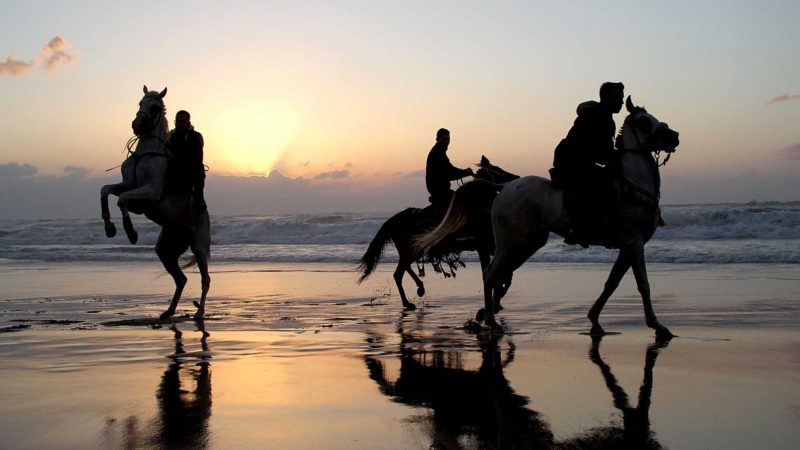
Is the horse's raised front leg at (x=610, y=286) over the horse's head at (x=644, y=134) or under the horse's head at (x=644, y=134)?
under

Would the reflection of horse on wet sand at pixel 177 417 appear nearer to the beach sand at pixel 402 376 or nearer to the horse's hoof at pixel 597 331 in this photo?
the beach sand at pixel 402 376

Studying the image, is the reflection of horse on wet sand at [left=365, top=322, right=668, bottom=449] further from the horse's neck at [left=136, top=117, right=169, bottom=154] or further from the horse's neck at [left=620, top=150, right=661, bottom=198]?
the horse's neck at [left=136, top=117, right=169, bottom=154]

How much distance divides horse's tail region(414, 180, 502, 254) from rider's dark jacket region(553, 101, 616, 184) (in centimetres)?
136

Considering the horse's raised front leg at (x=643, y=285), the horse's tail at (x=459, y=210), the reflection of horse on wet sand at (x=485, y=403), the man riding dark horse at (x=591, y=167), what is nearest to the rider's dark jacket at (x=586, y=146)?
the man riding dark horse at (x=591, y=167)

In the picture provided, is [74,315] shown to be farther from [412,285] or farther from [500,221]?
[412,285]

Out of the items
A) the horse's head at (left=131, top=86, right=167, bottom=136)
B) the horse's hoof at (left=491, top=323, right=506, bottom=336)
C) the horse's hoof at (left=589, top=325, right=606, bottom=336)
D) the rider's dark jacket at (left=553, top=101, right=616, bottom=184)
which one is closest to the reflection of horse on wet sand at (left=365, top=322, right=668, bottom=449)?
the horse's hoof at (left=589, top=325, right=606, bottom=336)

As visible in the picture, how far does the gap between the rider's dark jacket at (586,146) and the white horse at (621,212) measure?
0.57 ft

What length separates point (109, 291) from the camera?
15.5 metres

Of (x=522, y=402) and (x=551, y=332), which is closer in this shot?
(x=522, y=402)

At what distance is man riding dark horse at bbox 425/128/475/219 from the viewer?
38.3 feet

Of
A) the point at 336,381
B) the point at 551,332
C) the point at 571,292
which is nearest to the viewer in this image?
the point at 336,381

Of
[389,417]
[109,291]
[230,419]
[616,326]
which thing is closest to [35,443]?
[230,419]

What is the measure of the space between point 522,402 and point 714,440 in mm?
1264

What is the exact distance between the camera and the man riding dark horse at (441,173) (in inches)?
460
